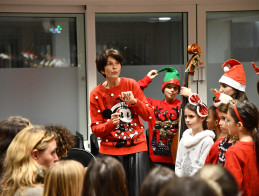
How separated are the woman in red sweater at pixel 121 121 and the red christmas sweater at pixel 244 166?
2.56ft

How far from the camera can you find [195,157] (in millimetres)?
2705

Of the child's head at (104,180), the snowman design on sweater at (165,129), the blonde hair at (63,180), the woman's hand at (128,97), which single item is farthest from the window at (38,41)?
the child's head at (104,180)

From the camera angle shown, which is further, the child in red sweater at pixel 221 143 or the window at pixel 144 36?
the window at pixel 144 36

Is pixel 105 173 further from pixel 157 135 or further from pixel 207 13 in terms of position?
pixel 207 13

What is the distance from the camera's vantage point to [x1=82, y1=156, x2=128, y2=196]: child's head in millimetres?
1475

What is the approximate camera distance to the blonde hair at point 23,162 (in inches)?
73.3

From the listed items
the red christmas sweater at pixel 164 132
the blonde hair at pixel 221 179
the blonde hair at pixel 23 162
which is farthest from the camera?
the red christmas sweater at pixel 164 132

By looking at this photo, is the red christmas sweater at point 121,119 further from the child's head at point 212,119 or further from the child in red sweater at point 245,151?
the child in red sweater at point 245,151

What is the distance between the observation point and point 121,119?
112 inches

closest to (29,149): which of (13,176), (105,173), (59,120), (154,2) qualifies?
(13,176)

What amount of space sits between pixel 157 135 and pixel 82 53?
142 centimetres

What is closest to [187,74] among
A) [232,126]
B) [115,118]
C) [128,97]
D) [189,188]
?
[128,97]

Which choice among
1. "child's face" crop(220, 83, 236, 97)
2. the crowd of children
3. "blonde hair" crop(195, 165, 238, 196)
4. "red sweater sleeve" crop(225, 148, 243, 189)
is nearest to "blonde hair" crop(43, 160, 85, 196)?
the crowd of children

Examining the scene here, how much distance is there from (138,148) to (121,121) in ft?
0.72
